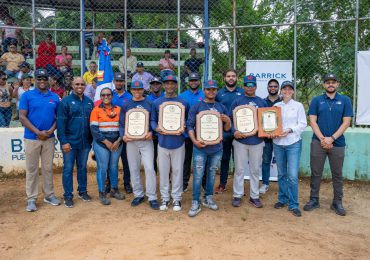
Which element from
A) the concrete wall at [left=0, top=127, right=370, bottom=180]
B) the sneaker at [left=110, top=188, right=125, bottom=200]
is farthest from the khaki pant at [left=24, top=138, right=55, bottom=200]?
the concrete wall at [left=0, top=127, right=370, bottom=180]

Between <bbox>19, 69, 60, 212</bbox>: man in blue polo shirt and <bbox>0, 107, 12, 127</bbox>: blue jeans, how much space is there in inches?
138

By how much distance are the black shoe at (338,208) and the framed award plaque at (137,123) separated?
3263 millimetres

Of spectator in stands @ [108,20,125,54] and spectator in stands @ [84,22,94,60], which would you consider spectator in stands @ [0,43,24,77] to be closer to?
spectator in stands @ [84,22,94,60]

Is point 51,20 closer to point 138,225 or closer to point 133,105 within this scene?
point 133,105

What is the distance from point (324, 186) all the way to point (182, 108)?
11.7ft

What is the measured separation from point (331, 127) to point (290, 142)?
671 mm

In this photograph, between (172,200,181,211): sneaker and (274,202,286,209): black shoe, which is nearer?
(172,200,181,211): sneaker

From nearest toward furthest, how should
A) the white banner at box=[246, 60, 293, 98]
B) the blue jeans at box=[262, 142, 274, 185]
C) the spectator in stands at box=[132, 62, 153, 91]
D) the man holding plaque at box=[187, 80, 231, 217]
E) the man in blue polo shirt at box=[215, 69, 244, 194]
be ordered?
1. the man holding plaque at box=[187, 80, 231, 217]
2. the man in blue polo shirt at box=[215, 69, 244, 194]
3. the blue jeans at box=[262, 142, 274, 185]
4. the white banner at box=[246, 60, 293, 98]
5. the spectator in stands at box=[132, 62, 153, 91]

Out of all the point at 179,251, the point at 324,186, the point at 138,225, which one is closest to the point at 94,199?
the point at 138,225

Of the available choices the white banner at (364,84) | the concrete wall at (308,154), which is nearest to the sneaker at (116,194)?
the concrete wall at (308,154)

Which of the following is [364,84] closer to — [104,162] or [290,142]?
[290,142]

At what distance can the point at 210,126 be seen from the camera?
18.8ft

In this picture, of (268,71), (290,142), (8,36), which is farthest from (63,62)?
(290,142)

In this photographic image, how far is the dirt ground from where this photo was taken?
4.59 metres
